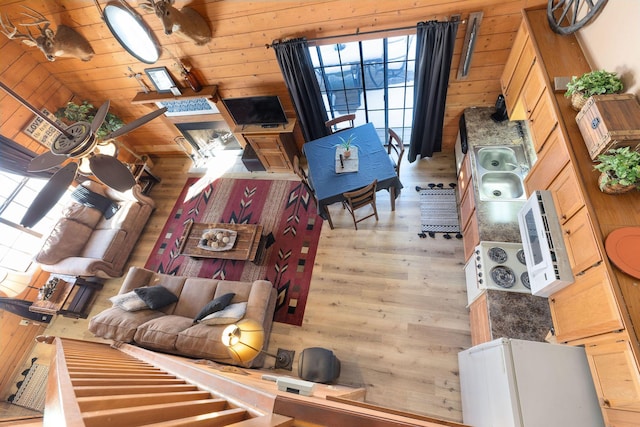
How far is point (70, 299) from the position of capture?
12.9 ft

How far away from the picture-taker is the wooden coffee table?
3.74 meters

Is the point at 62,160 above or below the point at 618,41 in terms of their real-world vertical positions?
below

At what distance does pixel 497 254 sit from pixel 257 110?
3.53 m

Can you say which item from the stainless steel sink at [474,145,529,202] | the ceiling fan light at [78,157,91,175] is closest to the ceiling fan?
the ceiling fan light at [78,157,91,175]

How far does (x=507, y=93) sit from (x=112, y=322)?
17.0 feet

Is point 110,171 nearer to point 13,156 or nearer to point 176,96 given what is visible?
point 176,96

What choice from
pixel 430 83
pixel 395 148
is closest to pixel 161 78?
pixel 395 148

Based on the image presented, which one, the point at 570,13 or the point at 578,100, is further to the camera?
the point at 570,13

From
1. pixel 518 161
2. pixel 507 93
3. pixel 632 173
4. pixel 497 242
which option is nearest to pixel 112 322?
pixel 497 242

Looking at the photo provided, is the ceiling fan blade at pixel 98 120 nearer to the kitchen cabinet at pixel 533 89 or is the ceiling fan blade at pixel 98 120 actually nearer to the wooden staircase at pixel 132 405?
the wooden staircase at pixel 132 405

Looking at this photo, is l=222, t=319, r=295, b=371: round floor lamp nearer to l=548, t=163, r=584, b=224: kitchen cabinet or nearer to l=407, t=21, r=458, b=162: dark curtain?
l=548, t=163, r=584, b=224: kitchen cabinet

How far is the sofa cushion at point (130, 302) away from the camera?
329 centimetres

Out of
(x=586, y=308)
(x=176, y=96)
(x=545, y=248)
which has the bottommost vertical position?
(x=586, y=308)

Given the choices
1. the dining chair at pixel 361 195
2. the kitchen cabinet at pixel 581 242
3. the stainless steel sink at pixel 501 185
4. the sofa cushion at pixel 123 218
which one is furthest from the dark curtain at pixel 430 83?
the sofa cushion at pixel 123 218
